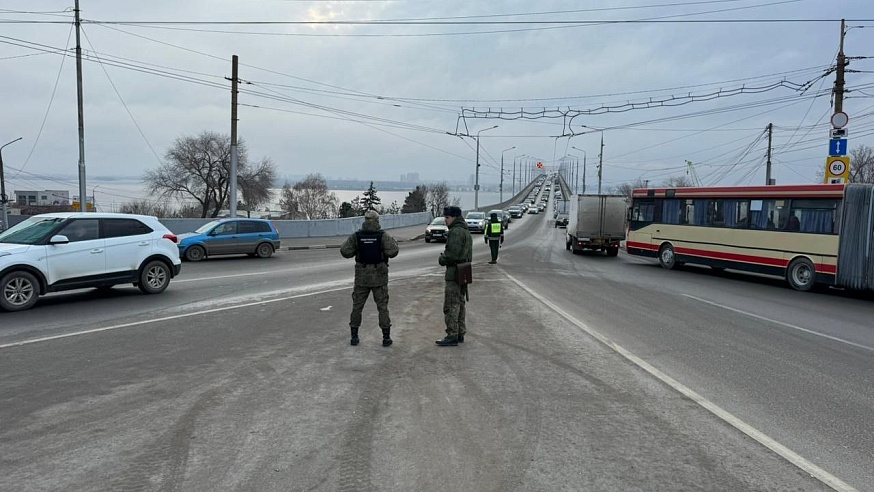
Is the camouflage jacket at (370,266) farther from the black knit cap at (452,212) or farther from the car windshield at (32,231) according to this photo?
the car windshield at (32,231)

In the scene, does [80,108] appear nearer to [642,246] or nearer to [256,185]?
[642,246]

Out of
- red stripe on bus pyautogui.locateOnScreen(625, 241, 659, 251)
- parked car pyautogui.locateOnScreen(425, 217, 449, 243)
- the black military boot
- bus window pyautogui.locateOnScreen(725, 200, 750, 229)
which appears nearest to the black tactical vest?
the black military boot

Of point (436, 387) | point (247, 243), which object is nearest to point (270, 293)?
point (436, 387)

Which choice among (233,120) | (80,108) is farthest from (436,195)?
(80,108)

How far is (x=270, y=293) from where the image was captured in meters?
12.1

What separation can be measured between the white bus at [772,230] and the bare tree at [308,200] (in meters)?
92.6

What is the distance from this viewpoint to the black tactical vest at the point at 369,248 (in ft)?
24.1

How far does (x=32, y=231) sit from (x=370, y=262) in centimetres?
705

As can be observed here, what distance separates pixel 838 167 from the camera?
18328 millimetres

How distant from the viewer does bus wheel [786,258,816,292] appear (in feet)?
48.7

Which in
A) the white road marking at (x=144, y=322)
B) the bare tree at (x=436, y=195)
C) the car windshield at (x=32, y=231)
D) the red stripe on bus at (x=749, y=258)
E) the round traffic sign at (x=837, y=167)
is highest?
the bare tree at (x=436, y=195)

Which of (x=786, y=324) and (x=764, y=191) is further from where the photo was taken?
(x=764, y=191)

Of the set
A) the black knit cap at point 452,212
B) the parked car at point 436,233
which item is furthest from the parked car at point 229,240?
the black knit cap at point 452,212

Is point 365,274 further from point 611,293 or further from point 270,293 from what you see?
point 611,293
